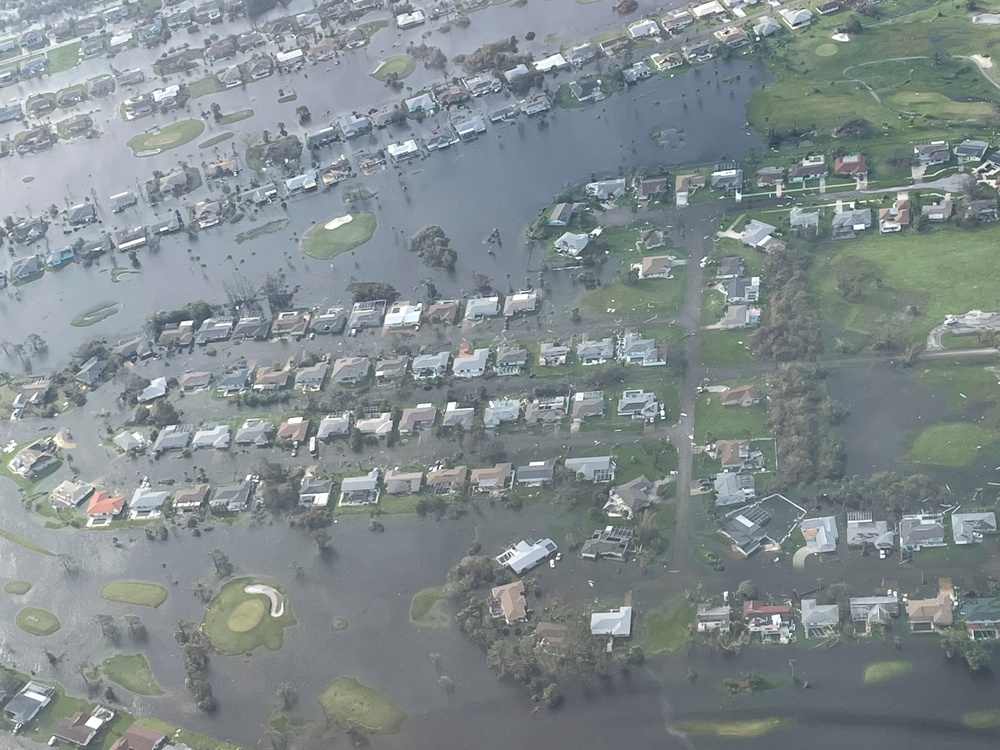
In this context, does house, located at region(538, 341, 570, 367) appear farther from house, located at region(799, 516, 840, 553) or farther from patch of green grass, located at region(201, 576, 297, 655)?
patch of green grass, located at region(201, 576, 297, 655)

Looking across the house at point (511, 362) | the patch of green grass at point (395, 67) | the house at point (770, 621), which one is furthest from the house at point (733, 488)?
the patch of green grass at point (395, 67)

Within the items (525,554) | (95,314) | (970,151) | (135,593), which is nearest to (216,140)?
(95,314)

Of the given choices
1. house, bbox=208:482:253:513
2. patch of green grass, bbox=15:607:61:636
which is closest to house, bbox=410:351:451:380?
house, bbox=208:482:253:513

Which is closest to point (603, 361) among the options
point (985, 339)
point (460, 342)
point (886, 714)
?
point (460, 342)

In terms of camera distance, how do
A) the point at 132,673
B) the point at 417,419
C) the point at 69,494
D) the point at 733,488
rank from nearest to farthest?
the point at 132,673, the point at 733,488, the point at 417,419, the point at 69,494

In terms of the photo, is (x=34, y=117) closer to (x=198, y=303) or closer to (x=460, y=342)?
(x=198, y=303)

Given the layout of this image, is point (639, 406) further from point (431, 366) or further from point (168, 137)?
point (168, 137)
